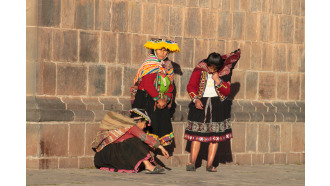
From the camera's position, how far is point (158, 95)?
8688mm

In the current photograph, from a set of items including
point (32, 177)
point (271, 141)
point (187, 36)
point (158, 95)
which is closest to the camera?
point (32, 177)

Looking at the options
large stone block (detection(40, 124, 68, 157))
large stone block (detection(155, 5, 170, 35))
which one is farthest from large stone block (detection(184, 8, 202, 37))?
large stone block (detection(40, 124, 68, 157))

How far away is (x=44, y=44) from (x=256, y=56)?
3.70 m

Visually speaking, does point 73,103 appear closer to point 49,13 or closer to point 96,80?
point 96,80

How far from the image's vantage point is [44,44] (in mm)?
8219

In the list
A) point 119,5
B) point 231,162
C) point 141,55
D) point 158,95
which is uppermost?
point 119,5

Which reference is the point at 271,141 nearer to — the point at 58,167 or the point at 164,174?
the point at 164,174

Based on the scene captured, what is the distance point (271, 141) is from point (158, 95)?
2567 millimetres

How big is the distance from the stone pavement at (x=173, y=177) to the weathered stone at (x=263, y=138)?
1078 mm

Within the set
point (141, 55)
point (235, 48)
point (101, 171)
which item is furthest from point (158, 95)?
point (235, 48)

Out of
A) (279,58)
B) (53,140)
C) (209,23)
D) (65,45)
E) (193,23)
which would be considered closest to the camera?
(53,140)

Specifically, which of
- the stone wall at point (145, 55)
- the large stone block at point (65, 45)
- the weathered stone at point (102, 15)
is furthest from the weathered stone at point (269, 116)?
the large stone block at point (65, 45)

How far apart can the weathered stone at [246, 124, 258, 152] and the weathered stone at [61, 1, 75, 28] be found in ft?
10.9

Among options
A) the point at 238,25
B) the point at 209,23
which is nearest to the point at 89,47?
the point at 209,23
